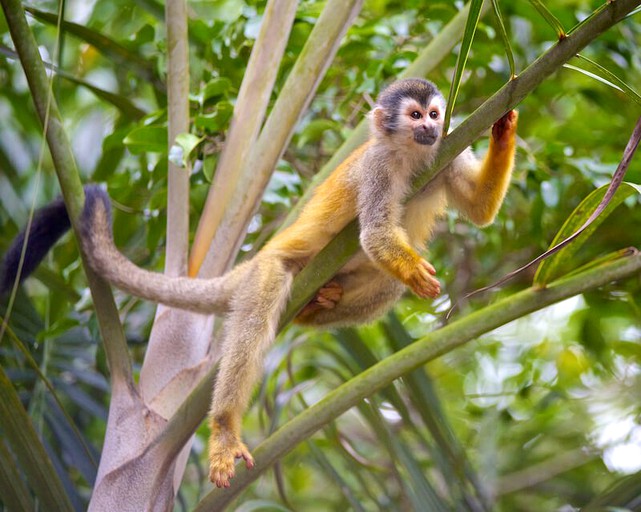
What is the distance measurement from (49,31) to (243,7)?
4.97ft

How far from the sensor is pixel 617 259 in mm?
2027

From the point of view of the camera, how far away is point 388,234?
2459 mm

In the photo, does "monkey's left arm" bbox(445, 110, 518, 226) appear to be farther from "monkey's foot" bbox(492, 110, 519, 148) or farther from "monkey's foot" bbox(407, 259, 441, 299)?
"monkey's foot" bbox(407, 259, 441, 299)

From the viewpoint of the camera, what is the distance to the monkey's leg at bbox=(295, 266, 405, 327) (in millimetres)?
2818

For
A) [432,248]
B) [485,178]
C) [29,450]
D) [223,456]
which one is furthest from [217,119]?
[432,248]

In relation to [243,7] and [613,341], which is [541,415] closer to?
[613,341]

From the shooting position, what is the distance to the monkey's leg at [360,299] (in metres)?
2.82

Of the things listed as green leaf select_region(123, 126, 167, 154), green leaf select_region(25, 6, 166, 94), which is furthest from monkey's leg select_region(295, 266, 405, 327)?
green leaf select_region(25, 6, 166, 94)

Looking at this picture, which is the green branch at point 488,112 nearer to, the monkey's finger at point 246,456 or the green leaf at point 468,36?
the green leaf at point 468,36

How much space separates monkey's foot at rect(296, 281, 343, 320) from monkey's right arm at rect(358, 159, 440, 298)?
14.5 inches

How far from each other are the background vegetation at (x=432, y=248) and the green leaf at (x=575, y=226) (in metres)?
0.49

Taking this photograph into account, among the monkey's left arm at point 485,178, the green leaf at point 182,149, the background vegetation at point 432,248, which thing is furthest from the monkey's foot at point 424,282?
the green leaf at point 182,149

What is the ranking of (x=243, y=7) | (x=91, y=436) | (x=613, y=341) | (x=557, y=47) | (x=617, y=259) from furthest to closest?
(x=613, y=341) → (x=91, y=436) → (x=243, y=7) → (x=617, y=259) → (x=557, y=47)

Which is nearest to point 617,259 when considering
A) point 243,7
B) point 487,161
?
point 487,161
